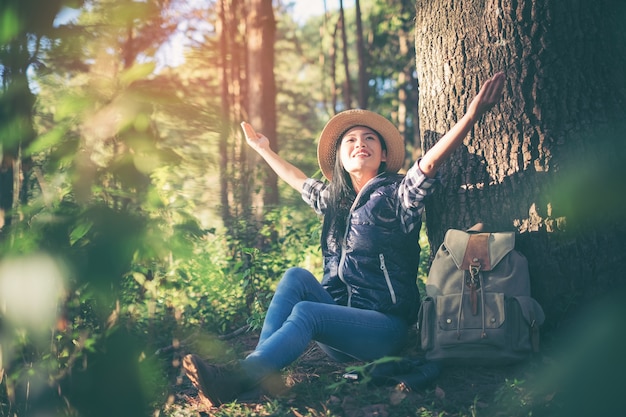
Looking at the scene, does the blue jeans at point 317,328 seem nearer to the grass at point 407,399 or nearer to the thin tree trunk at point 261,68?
the grass at point 407,399

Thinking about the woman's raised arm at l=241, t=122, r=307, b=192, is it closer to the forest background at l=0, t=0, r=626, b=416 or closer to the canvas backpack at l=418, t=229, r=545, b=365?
the forest background at l=0, t=0, r=626, b=416

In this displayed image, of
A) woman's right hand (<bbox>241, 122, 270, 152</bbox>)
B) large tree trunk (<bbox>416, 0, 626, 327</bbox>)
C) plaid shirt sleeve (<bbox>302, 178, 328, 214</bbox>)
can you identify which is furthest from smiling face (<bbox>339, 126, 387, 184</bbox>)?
woman's right hand (<bbox>241, 122, 270, 152</bbox>)

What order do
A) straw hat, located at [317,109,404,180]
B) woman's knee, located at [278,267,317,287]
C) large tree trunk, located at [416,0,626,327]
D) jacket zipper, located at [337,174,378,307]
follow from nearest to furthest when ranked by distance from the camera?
large tree trunk, located at [416,0,626,327] < woman's knee, located at [278,267,317,287] < jacket zipper, located at [337,174,378,307] < straw hat, located at [317,109,404,180]

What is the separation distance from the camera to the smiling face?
14.4 feet

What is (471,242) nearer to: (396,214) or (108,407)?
(396,214)

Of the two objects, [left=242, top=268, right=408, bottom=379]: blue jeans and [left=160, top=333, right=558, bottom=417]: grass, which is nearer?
[left=160, top=333, right=558, bottom=417]: grass

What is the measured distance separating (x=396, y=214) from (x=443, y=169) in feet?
1.63

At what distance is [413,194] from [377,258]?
1.64 feet

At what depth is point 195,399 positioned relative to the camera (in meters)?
3.83

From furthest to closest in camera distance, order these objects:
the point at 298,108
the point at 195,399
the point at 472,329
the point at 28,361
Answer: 1. the point at 298,108
2. the point at 195,399
3. the point at 472,329
4. the point at 28,361

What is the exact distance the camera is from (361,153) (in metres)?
4.39

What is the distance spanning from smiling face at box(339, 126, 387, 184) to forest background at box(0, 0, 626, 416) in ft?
1.24

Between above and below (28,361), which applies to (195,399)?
below

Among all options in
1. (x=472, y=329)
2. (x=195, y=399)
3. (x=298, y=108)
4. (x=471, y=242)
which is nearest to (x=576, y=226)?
(x=471, y=242)
